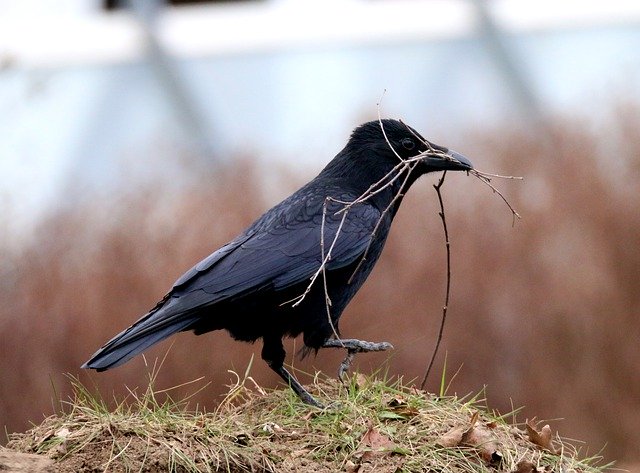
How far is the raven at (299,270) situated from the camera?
4.92 meters

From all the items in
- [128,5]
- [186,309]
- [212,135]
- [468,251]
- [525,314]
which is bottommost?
[525,314]

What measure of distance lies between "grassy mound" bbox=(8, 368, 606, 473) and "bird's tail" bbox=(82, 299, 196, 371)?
0.56 ft

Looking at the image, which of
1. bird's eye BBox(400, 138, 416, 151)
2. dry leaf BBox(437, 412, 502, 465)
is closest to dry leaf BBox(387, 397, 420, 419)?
dry leaf BBox(437, 412, 502, 465)

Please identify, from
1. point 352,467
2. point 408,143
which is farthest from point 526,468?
point 408,143

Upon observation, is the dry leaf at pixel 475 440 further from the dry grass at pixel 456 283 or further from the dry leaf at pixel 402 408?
the dry grass at pixel 456 283

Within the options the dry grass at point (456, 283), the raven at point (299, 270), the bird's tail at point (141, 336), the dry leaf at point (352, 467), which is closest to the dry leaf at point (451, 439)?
the dry leaf at point (352, 467)

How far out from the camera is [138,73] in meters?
11.3

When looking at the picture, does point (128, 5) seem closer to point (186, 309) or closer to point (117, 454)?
point (186, 309)

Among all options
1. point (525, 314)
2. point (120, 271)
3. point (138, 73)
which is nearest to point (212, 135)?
point (138, 73)

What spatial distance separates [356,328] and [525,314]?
184 centimetres

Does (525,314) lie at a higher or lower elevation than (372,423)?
lower

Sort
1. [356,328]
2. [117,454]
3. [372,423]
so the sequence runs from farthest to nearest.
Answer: [356,328]
[372,423]
[117,454]

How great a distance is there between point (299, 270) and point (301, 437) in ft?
2.89

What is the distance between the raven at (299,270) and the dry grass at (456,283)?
352cm
